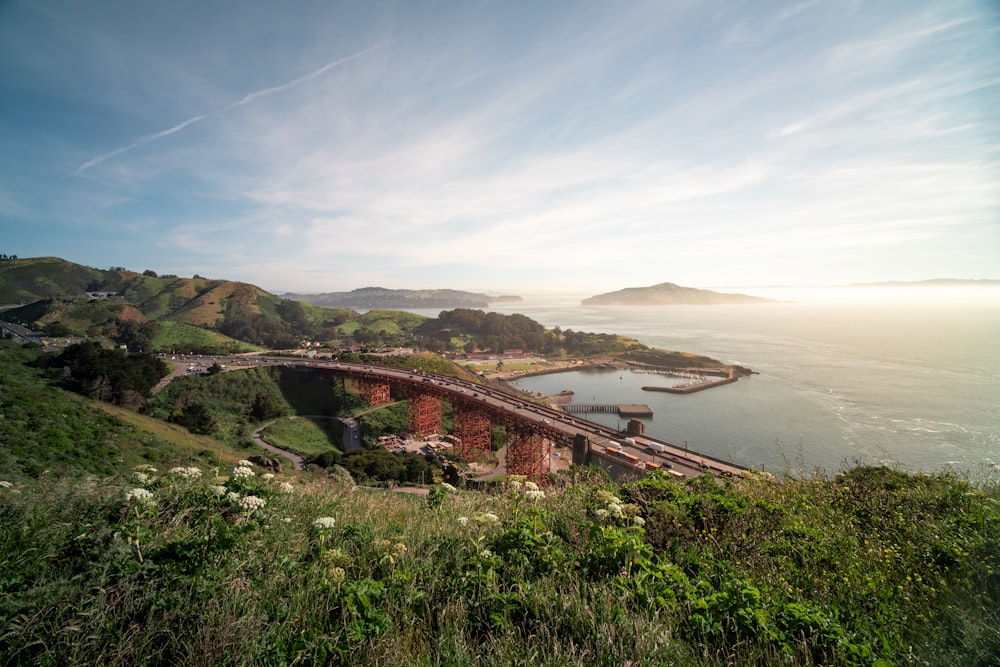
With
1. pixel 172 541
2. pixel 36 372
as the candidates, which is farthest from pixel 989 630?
pixel 36 372

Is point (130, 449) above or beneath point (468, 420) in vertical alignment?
above

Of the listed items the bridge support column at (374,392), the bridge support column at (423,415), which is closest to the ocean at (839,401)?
the bridge support column at (423,415)

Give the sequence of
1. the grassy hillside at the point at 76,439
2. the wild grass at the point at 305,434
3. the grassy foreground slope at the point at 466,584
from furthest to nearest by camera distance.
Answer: the wild grass at the point at 305,434
the grassy hillside at the point at 76,439
the grassy foreground slope at the point at 466,584

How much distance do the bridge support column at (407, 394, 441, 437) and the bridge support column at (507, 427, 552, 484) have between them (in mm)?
13186

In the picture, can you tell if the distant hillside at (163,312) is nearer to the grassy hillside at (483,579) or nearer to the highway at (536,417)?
the highway at (536,417)

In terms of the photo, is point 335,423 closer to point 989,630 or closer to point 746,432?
point 989,630

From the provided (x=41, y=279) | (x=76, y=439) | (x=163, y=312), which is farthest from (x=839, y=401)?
(x=41, y=279)

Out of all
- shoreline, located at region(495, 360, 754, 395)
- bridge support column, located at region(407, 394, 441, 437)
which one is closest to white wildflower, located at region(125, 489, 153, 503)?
bridge support column, located at region(407, 394, 441, 437)

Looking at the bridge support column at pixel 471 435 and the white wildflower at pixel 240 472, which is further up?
the white wildflower at pixel 240 472

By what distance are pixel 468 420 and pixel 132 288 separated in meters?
139

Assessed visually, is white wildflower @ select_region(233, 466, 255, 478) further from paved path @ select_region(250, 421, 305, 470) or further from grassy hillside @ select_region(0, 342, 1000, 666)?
paved path @ select_region(250, 421, 305, 470)

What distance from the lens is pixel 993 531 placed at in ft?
12.8

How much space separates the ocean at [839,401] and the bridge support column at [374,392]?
2905cm

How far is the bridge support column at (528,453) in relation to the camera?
24755mm
